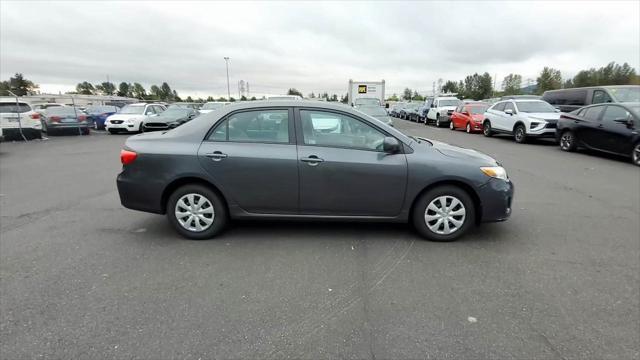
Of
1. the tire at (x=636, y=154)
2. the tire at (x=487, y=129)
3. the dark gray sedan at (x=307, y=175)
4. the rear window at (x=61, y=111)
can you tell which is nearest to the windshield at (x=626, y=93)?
the tire at (x=487, y=129)

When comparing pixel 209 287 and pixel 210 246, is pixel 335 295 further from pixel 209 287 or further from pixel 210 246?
pixel 210 246

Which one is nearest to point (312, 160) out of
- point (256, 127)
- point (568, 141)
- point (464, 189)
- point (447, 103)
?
point (256, 127)

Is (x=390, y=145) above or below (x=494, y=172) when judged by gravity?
above

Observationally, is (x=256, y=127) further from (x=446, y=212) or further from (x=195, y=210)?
(x=446, y=212)

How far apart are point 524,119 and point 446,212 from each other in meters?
11.7

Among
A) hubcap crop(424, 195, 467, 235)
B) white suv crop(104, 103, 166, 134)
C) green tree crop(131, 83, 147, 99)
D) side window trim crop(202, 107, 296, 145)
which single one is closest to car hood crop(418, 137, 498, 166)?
hubcap crop(424, 195, 467, 235)

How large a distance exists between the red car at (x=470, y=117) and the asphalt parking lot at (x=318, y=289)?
13833mm

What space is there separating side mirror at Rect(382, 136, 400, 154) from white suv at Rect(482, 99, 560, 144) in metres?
11.6

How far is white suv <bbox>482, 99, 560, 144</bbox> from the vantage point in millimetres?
13250

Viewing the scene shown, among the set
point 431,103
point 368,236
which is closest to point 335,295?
point 368,236

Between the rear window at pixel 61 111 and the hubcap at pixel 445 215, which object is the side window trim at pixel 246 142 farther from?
the rear window at pixel 61 111

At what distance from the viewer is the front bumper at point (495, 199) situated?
412cm

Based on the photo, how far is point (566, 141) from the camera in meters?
11.5

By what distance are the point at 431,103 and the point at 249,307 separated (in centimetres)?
2676
